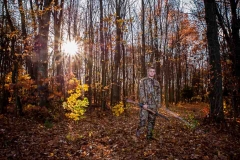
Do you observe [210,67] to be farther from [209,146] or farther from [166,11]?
[166,11]

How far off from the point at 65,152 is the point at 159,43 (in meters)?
19.4

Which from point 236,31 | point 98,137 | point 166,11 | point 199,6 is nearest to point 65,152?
point 98,137

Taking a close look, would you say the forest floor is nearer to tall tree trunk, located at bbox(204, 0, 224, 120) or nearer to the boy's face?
tall tree trunk, located at bbox(204, 0, 224, 120)

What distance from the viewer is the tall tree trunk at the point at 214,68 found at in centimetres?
851

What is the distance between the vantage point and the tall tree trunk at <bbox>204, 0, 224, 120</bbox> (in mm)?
8508

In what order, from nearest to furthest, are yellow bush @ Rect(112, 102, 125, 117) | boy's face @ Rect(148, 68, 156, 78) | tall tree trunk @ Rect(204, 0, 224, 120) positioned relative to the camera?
boy's face @ Rect(148, 68, 156, 78)
tall tree trunk @ Rect(204, 0, 224, 120)
yellow bush @ Rect(112, 102, 125, 117)

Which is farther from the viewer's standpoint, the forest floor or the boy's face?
the boy's face

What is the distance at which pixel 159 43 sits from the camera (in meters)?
23.2

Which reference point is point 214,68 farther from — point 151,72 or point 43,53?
point 43,53

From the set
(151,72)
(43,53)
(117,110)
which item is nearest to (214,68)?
(151,72)

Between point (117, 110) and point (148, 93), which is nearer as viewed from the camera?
point (148, 93)

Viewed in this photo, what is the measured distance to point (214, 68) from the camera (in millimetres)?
8703

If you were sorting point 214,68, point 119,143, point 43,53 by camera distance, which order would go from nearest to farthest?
point 119,143 < point 214,68 < point 43,53

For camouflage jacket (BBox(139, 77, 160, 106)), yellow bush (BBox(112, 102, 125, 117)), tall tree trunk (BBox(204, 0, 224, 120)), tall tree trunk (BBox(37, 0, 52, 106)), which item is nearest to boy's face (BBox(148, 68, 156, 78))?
camouflage jacket (BBox(139, 77, 160, 106))
